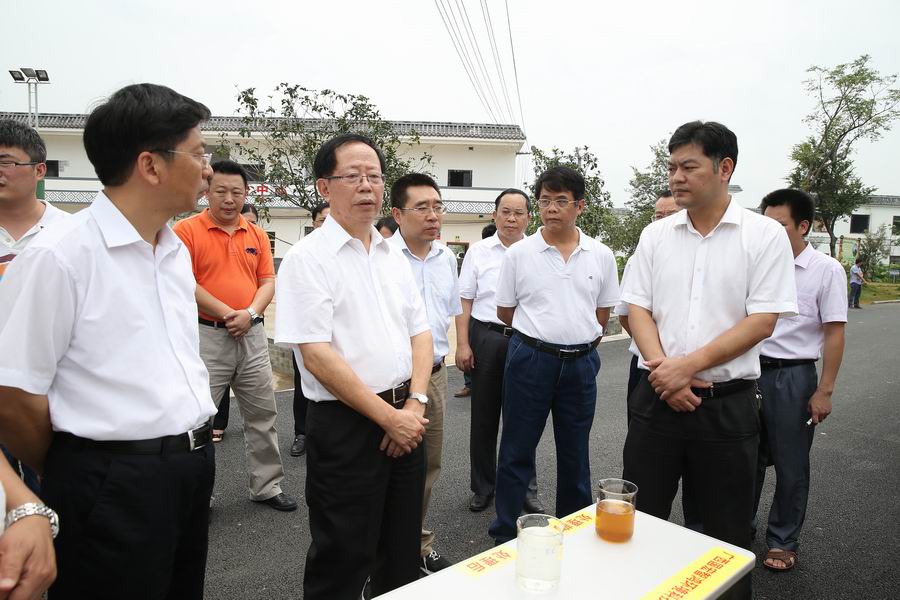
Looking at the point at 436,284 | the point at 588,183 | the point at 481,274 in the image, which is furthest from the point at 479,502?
the point at 588,183

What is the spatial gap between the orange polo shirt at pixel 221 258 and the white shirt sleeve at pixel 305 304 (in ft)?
5.45

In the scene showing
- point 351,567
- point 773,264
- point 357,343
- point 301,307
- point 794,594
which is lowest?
point 794,594

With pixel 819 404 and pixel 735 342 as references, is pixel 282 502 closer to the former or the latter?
pixel 735 342

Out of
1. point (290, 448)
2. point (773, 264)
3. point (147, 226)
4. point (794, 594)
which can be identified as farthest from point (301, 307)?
point (290, 448)

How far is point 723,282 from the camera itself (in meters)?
2.32

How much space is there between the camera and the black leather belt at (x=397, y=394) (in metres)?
2.16

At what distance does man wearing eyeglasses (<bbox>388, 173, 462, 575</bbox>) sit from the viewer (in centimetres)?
301

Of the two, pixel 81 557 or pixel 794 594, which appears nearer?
pixel 81 557

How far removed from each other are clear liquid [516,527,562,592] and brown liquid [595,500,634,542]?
0.32 meters

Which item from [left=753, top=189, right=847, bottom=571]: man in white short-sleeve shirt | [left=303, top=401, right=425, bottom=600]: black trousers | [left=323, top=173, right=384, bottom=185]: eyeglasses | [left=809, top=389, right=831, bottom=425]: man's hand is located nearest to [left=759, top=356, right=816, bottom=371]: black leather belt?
[left=753, top=189, right=847, bottom=571]: man in white short-sleeve shirt

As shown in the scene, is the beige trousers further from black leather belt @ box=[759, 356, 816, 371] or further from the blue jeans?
black leather belt @ box=[759, 356, 816, 371]

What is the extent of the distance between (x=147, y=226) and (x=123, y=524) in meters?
0.80

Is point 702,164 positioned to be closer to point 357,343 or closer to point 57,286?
point 357,343

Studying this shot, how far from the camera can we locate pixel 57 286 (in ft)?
4.65
